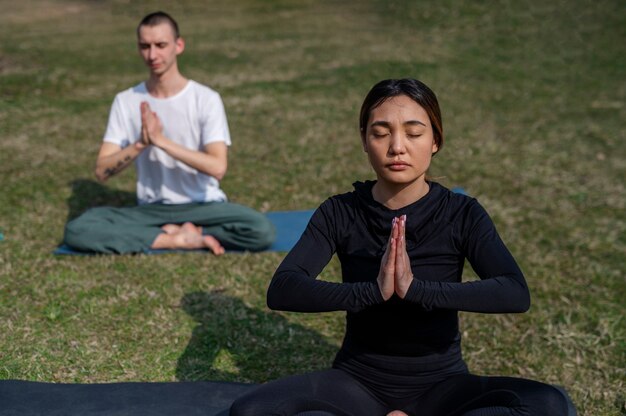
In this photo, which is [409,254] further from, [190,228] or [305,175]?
[305,175]

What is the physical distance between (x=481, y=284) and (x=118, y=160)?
3.39 metres

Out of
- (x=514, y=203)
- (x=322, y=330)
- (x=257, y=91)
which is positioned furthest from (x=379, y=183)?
(x=257, y=91)

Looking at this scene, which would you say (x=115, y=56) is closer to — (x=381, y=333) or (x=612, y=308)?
(x=612, y=308)

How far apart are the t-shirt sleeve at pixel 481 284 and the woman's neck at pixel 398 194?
210mm

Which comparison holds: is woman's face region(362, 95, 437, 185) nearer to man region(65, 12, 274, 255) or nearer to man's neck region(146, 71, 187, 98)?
man region(65, 12, 274, 255)

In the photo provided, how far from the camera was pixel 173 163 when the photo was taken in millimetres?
6090

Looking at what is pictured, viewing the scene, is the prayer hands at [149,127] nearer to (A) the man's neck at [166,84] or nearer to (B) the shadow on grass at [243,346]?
(A) the man's neck at [166,84]

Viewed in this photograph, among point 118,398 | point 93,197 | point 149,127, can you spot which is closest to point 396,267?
point 118,398

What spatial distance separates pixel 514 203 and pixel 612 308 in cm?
222

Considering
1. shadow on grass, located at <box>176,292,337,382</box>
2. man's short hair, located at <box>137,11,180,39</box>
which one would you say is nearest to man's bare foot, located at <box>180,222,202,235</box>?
shadow on grass, located at <box>176,292,337,382</box>

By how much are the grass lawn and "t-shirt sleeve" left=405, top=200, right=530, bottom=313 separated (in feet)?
4.68

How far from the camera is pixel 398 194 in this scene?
11.0 ft

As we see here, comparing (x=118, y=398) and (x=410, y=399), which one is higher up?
(x=410, y=399)

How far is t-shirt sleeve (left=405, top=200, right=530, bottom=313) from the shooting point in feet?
9.85
